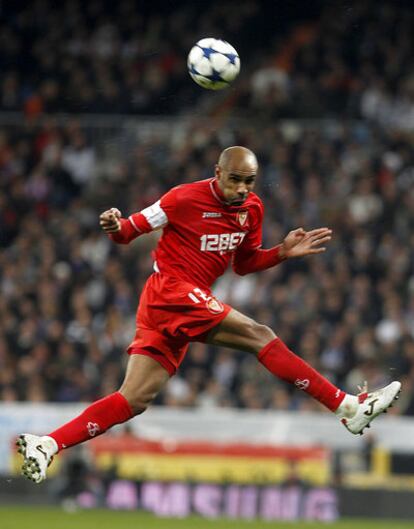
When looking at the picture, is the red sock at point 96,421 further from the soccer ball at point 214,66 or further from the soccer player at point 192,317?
the soccer ball at point 214,66

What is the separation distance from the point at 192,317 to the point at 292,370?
0.68 metres

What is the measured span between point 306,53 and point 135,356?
462 inches

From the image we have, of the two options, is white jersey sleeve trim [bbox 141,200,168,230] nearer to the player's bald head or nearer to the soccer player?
the soccer player

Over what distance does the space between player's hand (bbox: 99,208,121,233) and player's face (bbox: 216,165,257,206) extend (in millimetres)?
721

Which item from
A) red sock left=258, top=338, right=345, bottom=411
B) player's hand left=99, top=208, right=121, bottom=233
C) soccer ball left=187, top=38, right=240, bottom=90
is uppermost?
soccer ball left=187, top=38, right=240, bottom=90

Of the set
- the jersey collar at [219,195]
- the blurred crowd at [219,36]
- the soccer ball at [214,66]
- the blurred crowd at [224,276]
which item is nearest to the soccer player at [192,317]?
the jersey collar at [219,195]

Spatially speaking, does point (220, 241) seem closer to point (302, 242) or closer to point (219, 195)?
point (219, 195)

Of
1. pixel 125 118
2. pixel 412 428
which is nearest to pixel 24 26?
pixel 125 118

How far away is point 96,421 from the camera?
7797mm

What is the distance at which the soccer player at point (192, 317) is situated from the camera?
7.77 m

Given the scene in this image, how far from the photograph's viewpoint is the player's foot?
7488mm

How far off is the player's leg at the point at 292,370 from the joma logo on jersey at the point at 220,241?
42cm

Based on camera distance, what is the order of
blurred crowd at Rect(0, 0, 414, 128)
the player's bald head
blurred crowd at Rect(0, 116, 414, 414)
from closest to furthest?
the player's bald head, blurred crowd at Rect(0, 116, 414, 414), blurred crowd at Rect(0, 0, 414, 128)

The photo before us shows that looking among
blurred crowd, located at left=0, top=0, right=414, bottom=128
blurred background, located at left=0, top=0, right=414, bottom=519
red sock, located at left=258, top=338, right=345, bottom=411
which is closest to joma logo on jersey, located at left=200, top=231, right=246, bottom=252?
red sock, located at left=258, top=338, right=345, bottom=411
